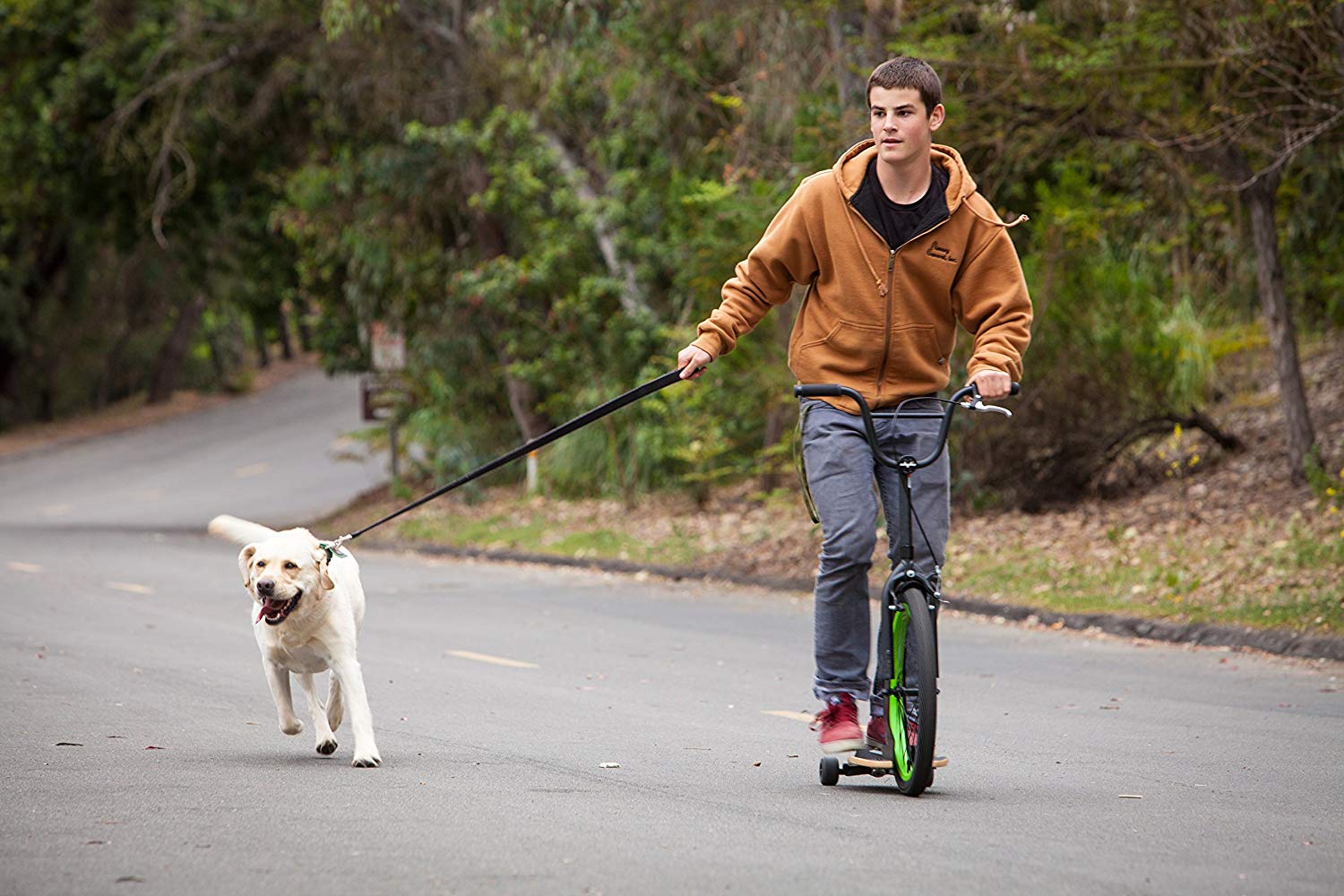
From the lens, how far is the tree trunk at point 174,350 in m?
48.4

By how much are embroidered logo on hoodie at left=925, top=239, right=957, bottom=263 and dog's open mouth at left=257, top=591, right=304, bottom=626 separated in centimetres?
254

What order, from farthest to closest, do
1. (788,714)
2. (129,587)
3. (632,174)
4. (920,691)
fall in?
(632,174), (129,587), (788,714), (920,691)

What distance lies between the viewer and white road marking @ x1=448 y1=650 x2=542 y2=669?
10648 mm

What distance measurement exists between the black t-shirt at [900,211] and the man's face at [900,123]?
14cm

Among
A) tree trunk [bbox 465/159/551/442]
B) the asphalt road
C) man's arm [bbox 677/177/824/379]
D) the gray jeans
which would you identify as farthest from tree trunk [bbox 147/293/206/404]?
the gray jeans

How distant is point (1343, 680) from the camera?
32.6 feet

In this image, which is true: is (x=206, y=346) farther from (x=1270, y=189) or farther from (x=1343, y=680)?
(x=1343, y=680)

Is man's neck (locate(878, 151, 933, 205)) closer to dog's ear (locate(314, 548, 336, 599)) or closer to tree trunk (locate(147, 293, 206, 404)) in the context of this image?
dog's ear (locate(314, 548, 336, 599))

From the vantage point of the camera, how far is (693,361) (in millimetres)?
6047

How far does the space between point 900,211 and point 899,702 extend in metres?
1.61

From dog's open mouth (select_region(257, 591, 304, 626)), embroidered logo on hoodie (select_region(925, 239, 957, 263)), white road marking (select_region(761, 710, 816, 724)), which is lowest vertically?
white road marking (select_region(761, 710, 816, 724))

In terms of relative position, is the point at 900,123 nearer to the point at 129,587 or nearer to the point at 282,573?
the point at 282,573

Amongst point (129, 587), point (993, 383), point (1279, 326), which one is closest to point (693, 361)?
point (993, 383)

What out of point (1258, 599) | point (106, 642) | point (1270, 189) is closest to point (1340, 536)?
point (1258, 599)
